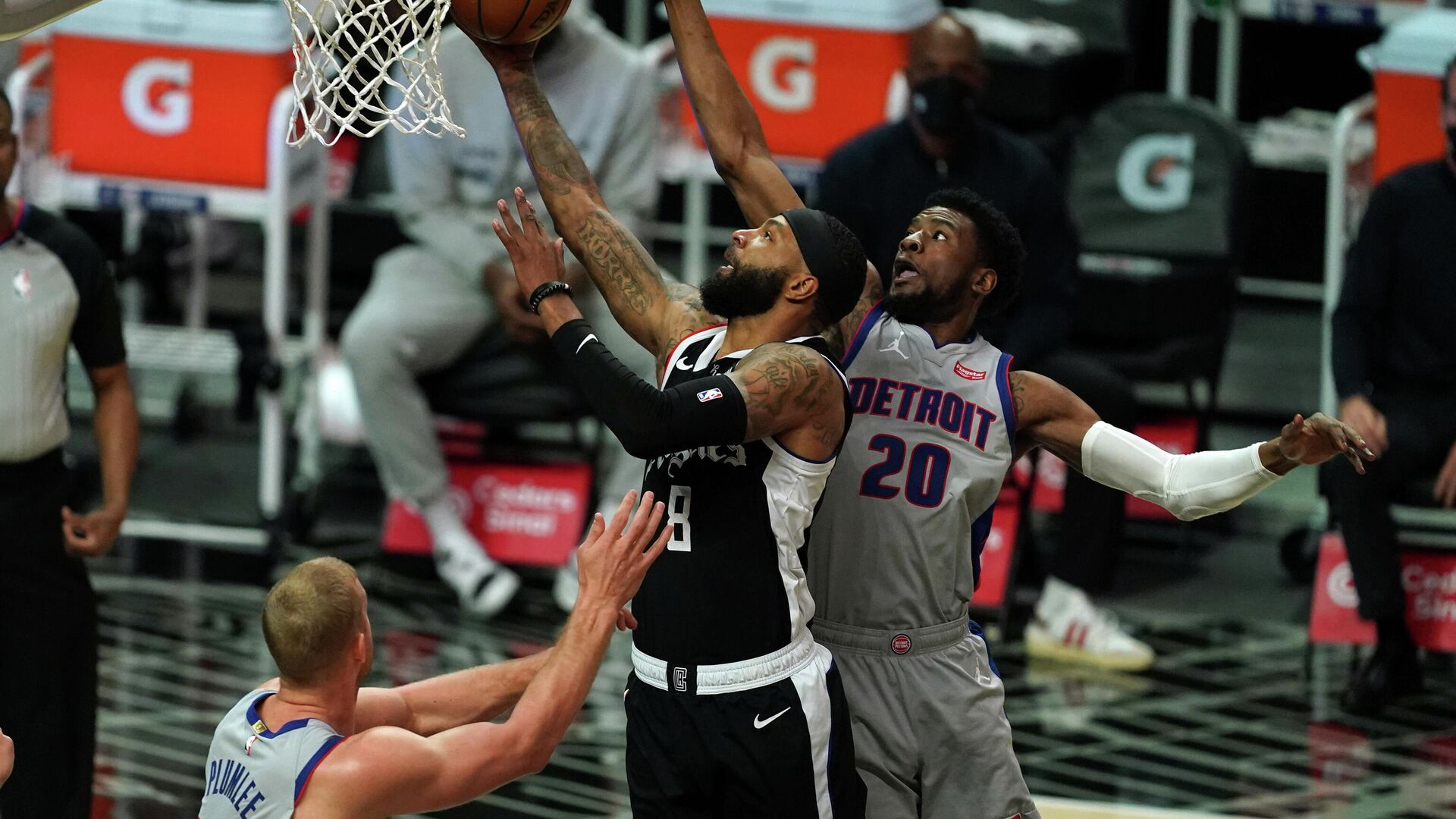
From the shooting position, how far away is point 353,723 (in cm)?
360

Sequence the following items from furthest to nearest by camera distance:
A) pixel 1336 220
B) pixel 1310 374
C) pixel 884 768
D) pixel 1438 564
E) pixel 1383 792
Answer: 1. pixel 1310 374
2. pixel 1336 220
3. pixel 1438 564
4. pixel 1383 792
5. pixel 884 768

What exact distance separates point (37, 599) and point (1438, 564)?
13.4ft

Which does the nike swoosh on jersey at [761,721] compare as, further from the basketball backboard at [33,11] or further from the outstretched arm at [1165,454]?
the basketball backboard at [33,11]

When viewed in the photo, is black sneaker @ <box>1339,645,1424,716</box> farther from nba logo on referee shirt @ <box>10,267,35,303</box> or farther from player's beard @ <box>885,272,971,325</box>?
nba logo on referee shirt @ <box>10,267,35,303</box>

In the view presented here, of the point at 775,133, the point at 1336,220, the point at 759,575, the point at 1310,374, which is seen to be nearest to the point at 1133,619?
the point at 1336,220

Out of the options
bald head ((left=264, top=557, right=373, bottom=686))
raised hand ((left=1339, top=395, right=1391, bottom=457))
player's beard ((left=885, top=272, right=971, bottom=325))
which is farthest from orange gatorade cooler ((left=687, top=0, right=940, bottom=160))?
bald head ((left=264, top=557, right=373, bottom=686))

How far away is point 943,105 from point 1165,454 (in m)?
2.68

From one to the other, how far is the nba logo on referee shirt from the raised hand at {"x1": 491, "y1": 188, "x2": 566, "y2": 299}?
5.03 feet

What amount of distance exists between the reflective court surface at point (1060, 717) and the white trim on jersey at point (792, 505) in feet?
5.81

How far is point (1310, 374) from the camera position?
938cm

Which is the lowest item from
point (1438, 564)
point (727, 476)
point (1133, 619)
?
point (1133, 619)

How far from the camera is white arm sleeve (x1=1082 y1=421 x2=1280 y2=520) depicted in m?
4.00

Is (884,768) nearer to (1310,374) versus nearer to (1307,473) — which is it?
(1307,473)

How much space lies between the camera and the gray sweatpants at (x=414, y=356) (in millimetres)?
7105
